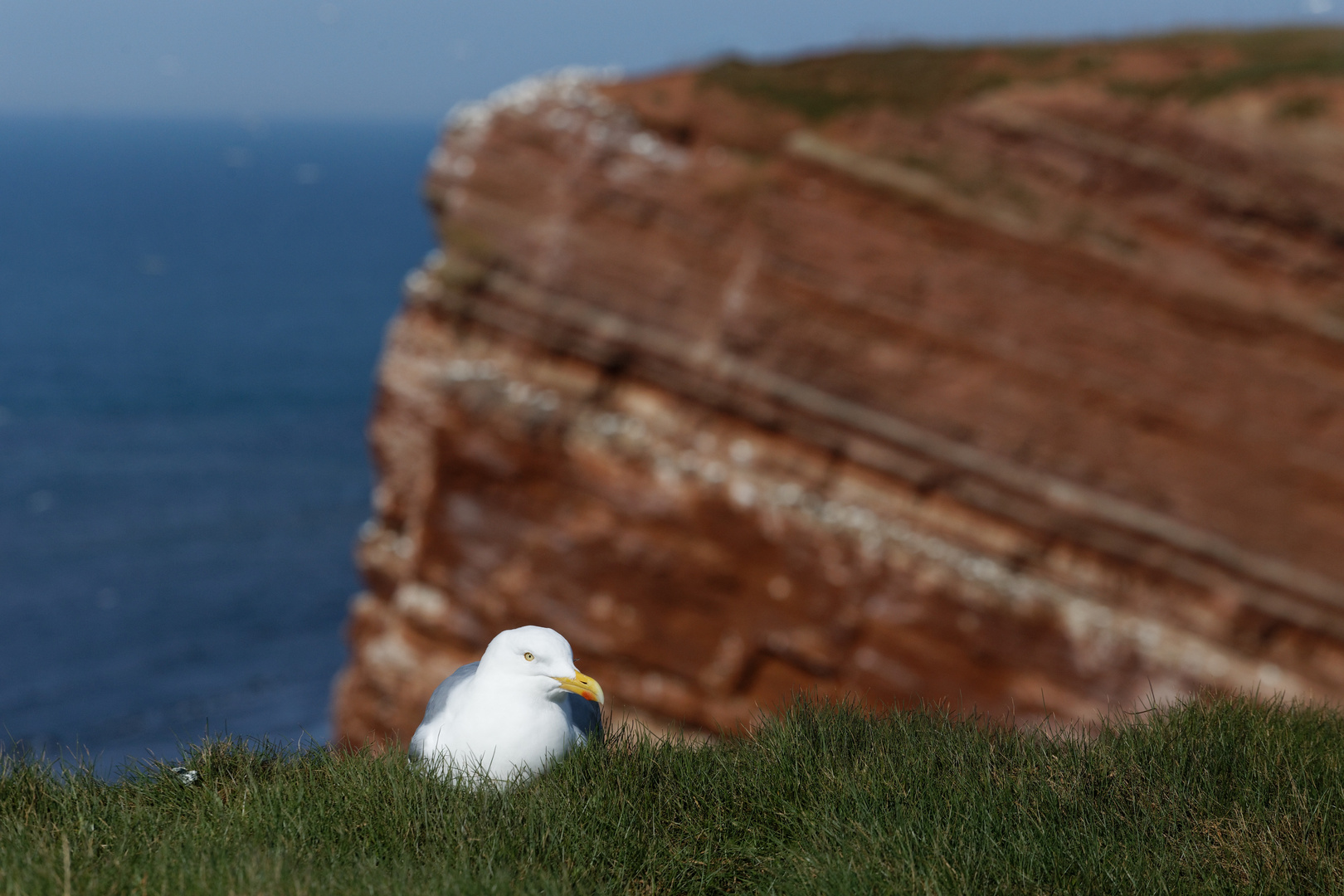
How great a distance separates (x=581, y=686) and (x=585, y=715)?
0.46m

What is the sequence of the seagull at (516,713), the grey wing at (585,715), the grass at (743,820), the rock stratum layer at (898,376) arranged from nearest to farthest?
the grass at (743,820) < the seagull at (516,713) < the grey wing at (585,715) < the rock stratum layer at (898,376)

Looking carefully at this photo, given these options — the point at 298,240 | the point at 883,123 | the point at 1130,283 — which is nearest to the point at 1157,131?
the point at 1130,283

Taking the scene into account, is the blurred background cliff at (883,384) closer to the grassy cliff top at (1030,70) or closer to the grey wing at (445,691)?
the grassy cliff top at (1030,70)

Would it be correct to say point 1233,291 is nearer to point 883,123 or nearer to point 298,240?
point 883,123

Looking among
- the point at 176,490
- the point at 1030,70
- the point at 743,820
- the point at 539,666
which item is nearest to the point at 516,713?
the point at 539,666

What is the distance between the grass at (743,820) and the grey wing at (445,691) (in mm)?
289

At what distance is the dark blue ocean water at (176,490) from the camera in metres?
25.1

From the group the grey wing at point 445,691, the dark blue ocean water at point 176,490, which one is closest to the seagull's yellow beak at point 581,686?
the grey wing at point 445,691

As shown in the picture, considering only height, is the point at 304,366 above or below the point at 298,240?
→ above

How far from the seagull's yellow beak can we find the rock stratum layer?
709cm

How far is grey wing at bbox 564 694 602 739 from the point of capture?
13.1ft

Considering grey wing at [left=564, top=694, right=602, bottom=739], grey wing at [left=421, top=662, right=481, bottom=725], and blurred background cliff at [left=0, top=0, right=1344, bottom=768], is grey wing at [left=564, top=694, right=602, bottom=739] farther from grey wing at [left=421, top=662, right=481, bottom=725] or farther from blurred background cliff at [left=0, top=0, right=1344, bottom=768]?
blurred background cliff at [left=0, top=0, right=1344, bottom=768]

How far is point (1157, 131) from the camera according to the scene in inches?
434

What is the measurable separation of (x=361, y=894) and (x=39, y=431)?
159ft
